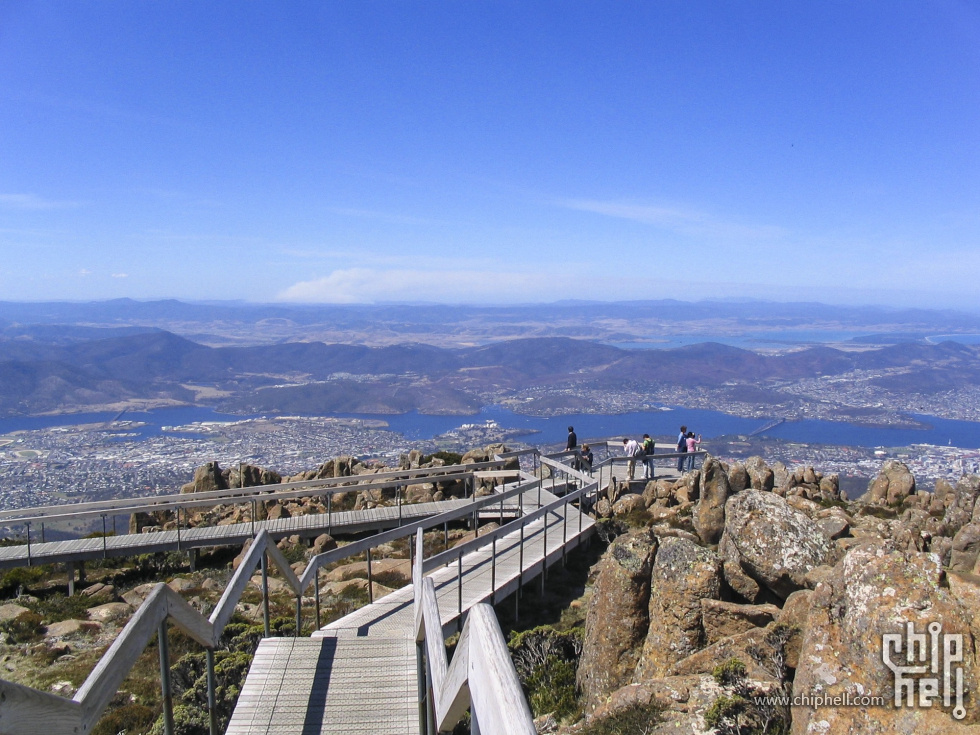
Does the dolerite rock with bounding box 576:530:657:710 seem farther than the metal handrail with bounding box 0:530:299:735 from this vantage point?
Yes

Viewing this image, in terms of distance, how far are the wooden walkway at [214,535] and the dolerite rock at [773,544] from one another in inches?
264

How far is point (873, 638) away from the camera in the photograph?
15.7ft

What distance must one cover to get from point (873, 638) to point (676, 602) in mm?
2335

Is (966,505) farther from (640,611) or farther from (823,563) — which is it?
(640,611)

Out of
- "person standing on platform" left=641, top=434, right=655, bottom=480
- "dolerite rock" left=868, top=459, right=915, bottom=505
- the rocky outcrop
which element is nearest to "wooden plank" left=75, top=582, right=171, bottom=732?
the rocky outcrop

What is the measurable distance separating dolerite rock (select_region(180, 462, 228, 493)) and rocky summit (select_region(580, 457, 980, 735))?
16.0m

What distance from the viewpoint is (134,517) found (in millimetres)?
17125

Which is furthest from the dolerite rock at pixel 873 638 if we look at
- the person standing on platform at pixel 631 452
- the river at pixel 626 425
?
the river at pixel 626 425

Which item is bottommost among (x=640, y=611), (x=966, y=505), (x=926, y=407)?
(x=926, y=407)

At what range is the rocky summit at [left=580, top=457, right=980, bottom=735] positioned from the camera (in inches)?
179

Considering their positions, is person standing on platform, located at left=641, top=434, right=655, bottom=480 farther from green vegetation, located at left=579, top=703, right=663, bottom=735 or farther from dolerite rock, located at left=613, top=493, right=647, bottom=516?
green vegetation, located at left=579, top=703, right=663, bottom=735

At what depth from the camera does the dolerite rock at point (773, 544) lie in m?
8.04

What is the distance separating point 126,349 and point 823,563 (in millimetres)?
219566

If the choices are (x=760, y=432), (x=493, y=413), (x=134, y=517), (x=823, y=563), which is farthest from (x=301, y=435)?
(x=823, y=563)
